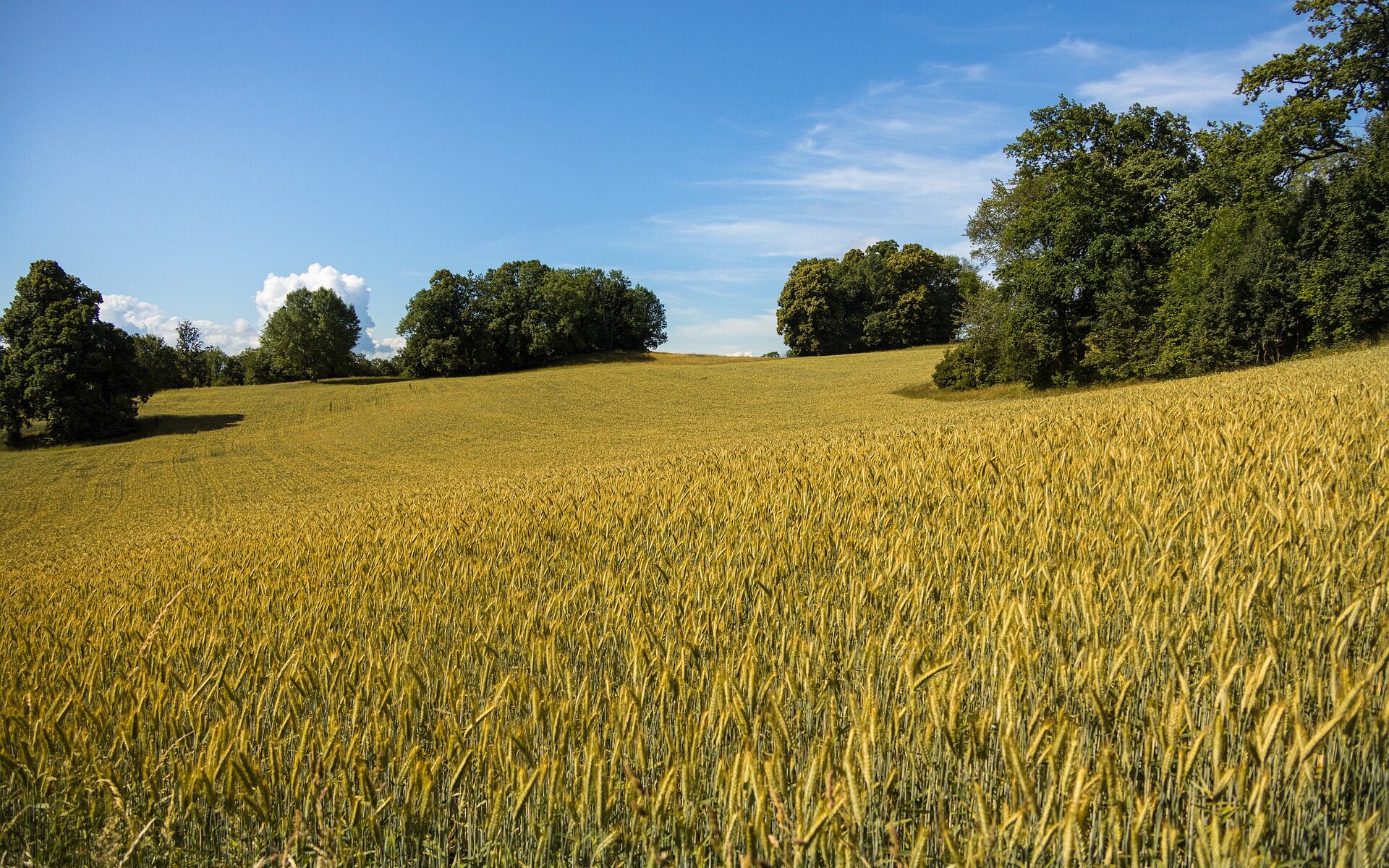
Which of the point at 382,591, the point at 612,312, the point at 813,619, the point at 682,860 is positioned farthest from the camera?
the point at 612,312

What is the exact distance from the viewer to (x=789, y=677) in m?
2.05

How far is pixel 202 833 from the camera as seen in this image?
6.69 feet

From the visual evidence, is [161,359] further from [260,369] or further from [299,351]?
[299,351]

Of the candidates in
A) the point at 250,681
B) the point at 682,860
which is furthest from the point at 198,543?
the point at 682,860

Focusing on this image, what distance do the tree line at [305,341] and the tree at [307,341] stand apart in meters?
0.12

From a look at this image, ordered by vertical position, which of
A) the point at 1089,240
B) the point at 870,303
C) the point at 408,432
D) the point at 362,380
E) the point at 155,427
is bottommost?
the point at 408,432

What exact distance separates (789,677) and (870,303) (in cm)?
8226

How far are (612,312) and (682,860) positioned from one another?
290ft

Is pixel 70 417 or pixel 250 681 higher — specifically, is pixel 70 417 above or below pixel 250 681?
above

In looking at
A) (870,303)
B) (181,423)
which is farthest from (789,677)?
(870,303)

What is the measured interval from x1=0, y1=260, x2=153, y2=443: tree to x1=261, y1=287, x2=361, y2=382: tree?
27.3 meters

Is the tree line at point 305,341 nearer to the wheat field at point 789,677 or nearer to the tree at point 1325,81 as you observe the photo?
the wheat field at point 789,677

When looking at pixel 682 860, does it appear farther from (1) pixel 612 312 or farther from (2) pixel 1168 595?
(1) pixel 612 312

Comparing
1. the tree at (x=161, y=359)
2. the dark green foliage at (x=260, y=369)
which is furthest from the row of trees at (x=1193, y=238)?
the dark green foliage at (x=260, y=369)
